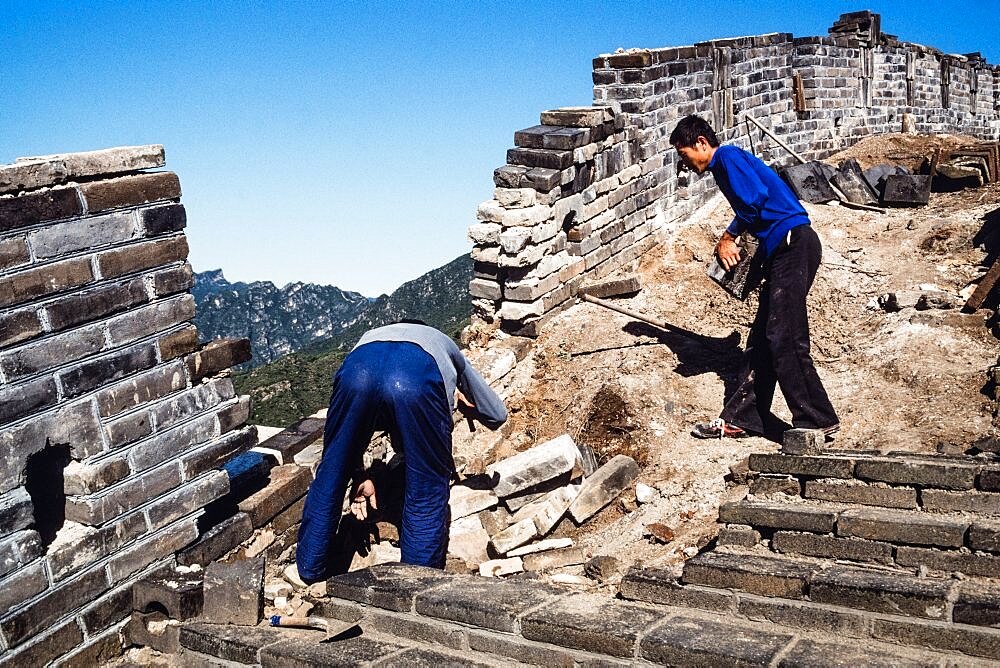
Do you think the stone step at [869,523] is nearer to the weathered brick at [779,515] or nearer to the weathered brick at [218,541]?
the weathered brick at [779,515]

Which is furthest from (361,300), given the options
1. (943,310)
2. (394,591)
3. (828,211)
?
(394,591)

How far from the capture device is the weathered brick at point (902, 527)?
3.56m

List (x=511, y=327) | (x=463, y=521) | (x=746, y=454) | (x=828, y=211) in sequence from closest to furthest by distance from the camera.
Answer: (x=463, y=521) < (x=746, y=454) < (x=511, y=327) < (x=828, y=211)

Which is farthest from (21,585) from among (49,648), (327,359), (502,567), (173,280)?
(327,359)

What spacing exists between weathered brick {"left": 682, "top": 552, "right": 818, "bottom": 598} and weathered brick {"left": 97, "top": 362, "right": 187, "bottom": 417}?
245 cm

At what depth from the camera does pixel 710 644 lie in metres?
2.64

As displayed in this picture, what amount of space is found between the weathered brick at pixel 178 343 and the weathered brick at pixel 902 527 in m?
3.00

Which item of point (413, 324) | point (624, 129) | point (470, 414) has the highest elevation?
point (624, 129)

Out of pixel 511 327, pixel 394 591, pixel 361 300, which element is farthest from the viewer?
pixel 361 300

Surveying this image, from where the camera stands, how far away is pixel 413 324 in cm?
436

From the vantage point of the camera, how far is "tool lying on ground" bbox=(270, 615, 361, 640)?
10.8ft

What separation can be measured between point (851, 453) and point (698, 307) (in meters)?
3.51

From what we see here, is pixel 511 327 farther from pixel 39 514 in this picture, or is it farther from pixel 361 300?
pixel 361 300

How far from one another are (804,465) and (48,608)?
329cm
